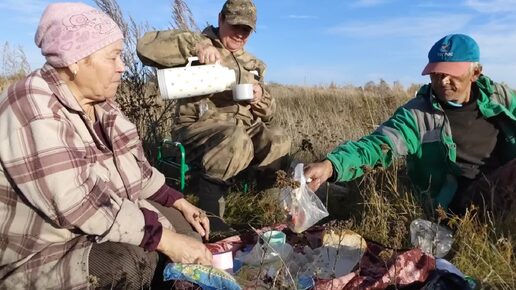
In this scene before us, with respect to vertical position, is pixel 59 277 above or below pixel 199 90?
below

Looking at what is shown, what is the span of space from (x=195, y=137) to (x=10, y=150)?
82.2 inches

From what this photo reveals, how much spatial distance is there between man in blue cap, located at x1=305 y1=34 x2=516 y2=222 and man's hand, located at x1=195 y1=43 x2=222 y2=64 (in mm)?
1139

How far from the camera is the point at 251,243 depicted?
11.6 ft

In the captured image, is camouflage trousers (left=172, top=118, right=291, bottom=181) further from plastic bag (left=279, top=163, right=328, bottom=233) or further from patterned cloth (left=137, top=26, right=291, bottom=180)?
plastic bag (left=279, top=163, right=328, bottom=233)

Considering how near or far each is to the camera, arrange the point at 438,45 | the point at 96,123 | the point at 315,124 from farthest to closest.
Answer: the point at 315,124 < the point at 438,45 < the point at 96,123

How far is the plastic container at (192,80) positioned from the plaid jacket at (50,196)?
56.3 inches

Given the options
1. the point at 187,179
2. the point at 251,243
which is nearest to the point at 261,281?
the point at 251,243

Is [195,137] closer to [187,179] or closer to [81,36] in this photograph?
[187,179]

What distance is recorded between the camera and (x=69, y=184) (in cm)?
248

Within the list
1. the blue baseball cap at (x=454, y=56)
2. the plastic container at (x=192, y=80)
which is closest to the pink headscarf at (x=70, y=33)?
the plastic container at (x=192, y=80)

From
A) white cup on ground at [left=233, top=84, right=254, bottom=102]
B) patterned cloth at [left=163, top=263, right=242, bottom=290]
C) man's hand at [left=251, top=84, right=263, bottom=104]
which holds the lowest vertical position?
patterned cloth at [left=163, top=263, right=242, bottom=290]

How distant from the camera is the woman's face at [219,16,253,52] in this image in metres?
4.61

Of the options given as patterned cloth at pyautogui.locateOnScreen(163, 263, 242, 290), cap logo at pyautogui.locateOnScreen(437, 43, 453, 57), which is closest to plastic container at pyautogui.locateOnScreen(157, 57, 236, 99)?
cap logo at pyautogui.locateOnScreen(437, 43, 453, 57)

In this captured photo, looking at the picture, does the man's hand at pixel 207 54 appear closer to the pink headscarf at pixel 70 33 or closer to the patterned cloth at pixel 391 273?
the pink headscarf at pixel 70 33
